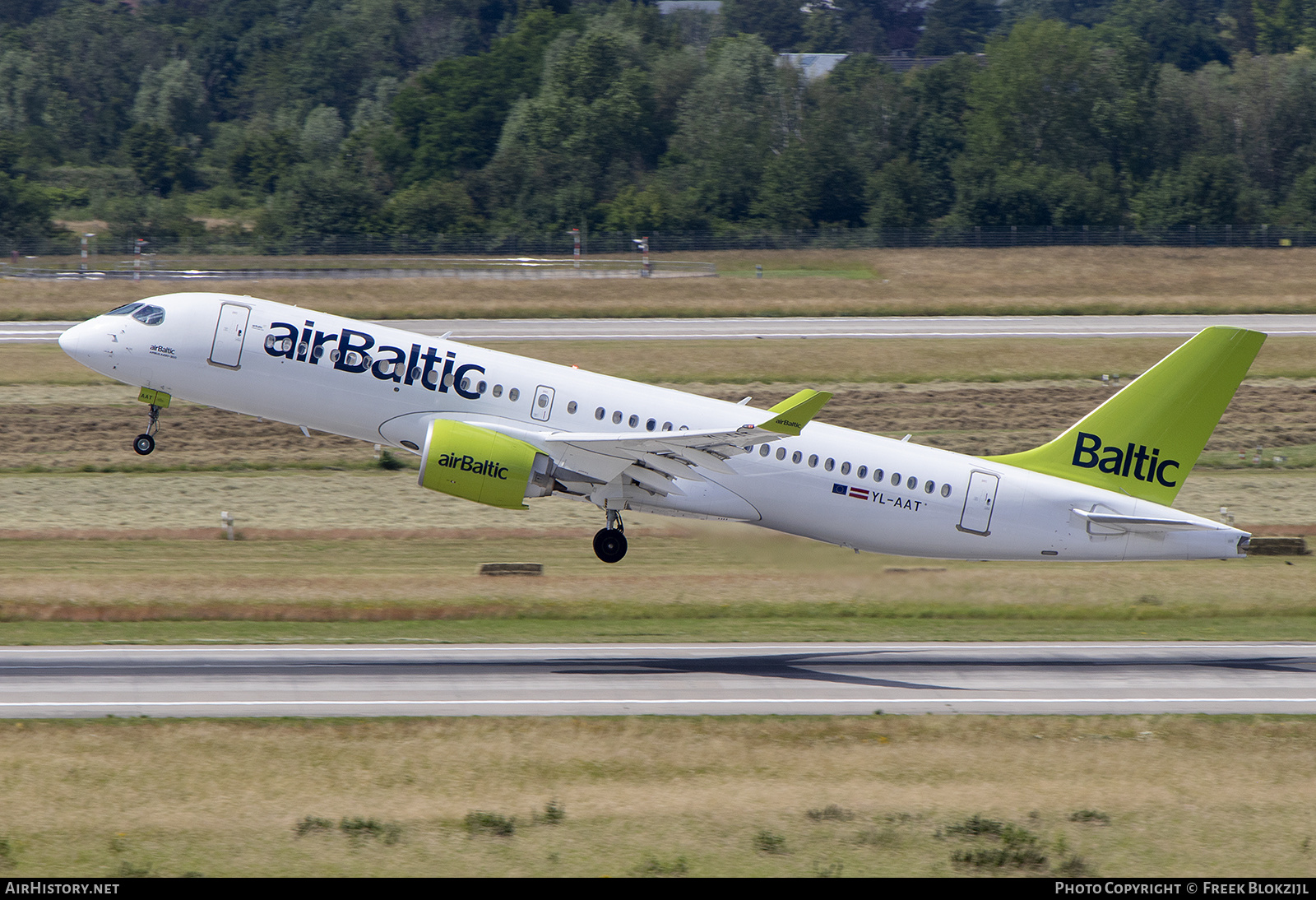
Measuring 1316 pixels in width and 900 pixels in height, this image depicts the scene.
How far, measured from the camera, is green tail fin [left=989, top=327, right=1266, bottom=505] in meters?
36.6

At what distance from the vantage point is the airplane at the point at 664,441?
115 ft

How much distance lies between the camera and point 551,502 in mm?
56344

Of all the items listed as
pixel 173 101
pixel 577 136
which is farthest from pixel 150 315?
pixel 173 101

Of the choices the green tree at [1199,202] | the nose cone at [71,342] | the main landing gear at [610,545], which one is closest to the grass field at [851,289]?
the green tree at [1199,202]

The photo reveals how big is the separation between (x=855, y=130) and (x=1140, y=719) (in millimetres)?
107194

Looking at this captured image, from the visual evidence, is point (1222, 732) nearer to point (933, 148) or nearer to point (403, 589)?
point (403, 589)

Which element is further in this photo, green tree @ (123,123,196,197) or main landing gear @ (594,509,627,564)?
green tree @ (123,123,196,197)

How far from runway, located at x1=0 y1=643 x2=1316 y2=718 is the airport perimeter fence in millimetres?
69606

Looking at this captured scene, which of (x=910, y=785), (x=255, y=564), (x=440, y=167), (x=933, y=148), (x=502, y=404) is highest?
(x=933, y=148)

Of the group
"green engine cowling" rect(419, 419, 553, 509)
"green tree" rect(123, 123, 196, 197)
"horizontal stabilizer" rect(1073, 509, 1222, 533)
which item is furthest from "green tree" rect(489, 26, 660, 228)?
"green engine cowling" rect(419, 419, 553, 509)

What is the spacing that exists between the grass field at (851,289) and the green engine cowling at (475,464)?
150 ft

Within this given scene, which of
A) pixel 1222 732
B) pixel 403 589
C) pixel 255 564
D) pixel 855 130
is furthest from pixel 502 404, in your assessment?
pixel 855 130

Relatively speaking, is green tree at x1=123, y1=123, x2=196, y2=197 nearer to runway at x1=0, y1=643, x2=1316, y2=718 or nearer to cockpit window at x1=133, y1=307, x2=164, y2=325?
cockpit window at x1=133, y1=307, x2=164, y2=325

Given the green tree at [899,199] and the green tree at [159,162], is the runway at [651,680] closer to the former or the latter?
the green tree at [899,199]
